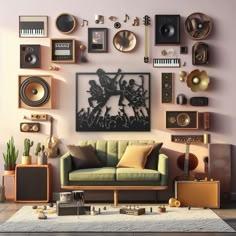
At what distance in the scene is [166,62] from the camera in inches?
280

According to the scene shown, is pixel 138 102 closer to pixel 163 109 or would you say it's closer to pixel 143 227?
pixel 163 109

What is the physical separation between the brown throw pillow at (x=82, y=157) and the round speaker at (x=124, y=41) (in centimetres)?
153

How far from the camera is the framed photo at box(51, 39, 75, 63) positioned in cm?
709

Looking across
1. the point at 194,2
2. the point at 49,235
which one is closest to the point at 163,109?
the point at 194,2

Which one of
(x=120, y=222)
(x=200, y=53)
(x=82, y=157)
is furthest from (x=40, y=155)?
(x=200, y=53)

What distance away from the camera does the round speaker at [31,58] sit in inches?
280

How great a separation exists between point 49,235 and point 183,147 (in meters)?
2.90

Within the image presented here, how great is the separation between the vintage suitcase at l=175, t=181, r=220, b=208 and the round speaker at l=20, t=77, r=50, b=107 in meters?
2.28

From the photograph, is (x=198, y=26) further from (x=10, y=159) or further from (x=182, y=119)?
(x=10, y=159)

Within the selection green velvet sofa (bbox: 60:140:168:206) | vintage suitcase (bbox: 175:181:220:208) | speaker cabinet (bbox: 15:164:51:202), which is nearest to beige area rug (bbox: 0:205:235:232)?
vintage suitcase (bbox: 175:181:220:208)

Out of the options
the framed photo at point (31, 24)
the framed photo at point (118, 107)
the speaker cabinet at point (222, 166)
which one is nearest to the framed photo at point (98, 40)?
the framed photo at point (118, 107)

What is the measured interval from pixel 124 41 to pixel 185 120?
144 centimetres

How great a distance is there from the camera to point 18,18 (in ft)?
23.4

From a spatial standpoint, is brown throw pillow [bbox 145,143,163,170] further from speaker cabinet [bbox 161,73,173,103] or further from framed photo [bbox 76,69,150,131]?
speaker cabinet [bbox 161,73,173,103]
